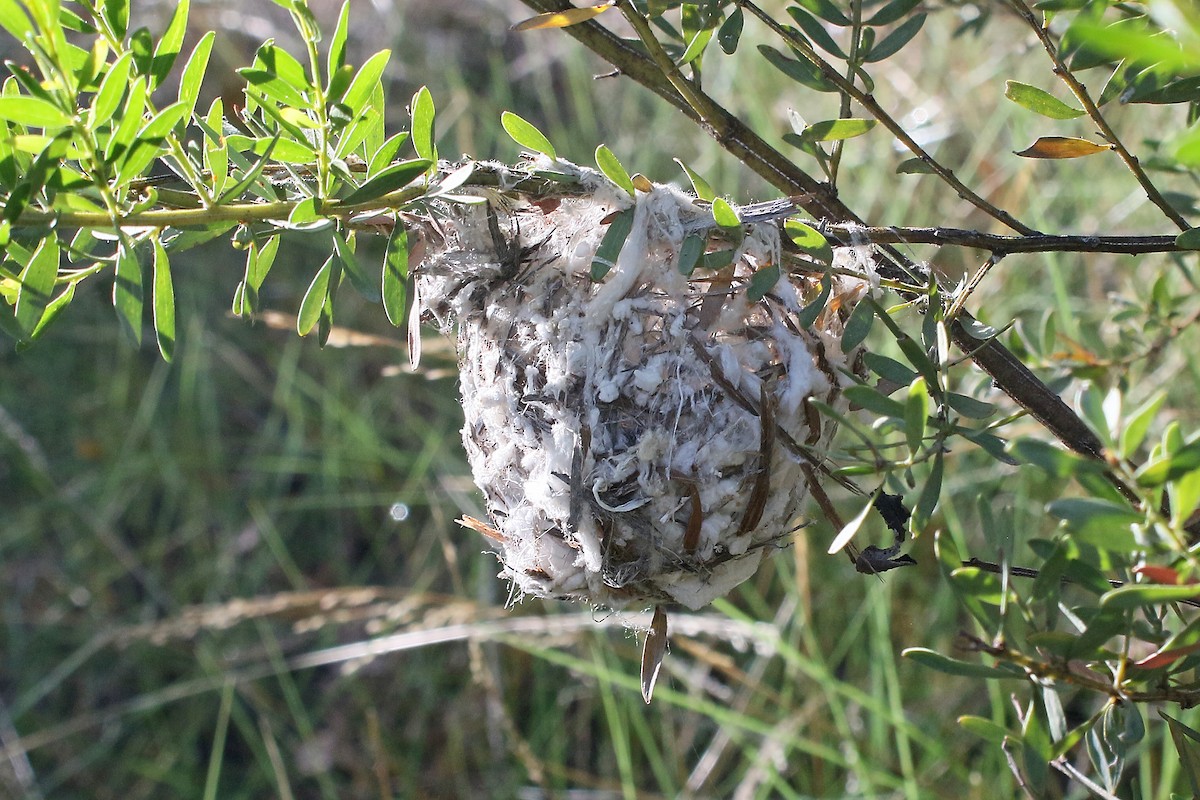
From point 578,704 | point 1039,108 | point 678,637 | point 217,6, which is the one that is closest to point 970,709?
point 678,637

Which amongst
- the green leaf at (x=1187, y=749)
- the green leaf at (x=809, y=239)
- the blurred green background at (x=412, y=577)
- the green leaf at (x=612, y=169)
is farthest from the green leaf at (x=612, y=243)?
the blurred green background at (x=412, y=577)

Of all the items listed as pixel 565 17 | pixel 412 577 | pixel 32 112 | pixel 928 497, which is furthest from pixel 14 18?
pixel 412 577

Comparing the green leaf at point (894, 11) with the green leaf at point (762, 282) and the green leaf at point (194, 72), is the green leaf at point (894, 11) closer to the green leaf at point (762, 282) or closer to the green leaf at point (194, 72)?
the green leaf at point (762, 282)

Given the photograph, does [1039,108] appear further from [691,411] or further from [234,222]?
[234,222]

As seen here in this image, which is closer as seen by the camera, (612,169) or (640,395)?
(612,169)

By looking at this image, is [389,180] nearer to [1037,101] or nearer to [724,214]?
[724,214]
